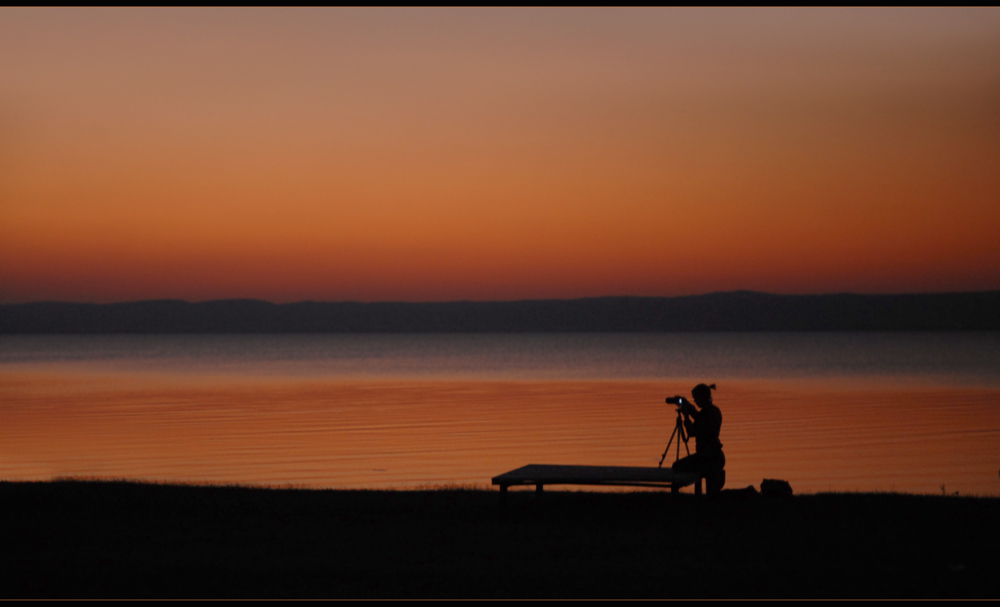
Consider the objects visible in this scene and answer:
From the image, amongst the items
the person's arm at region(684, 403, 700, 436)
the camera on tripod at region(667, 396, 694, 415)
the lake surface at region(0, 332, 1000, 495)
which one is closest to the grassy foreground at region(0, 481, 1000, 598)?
the person's arm at region(684, 403, 700, 436)

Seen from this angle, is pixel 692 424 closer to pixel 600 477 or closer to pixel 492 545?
pixel 600 477

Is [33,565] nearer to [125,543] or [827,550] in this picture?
[125,543]

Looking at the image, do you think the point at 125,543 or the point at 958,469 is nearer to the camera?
the point at 125,543

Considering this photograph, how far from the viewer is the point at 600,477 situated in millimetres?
10219

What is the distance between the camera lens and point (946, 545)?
8234mm

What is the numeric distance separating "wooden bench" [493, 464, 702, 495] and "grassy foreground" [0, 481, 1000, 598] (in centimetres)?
29

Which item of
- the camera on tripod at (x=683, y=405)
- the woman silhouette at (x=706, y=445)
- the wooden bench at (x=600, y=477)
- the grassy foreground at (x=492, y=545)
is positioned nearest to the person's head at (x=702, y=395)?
the woman silhouette at (x=706, y=445)

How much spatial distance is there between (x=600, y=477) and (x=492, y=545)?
6.46 feet

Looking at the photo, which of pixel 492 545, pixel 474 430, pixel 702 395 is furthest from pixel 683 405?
pixel 474 430

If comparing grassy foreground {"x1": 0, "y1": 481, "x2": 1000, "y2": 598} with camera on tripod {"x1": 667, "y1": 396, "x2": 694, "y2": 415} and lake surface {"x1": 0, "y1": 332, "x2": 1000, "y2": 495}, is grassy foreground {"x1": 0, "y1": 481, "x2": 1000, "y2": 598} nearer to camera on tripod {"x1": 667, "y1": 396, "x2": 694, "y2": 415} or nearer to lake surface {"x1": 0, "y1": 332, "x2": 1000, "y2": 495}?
camera on tripod {"x1": 667, "y1": 396, "x2": 694, "y2": 415}

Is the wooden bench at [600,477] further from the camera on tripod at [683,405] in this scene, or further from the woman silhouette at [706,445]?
the camera on tripod at [683,405]

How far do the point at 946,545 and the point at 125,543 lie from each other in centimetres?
700

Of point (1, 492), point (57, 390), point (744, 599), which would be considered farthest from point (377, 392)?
point (744, 599)

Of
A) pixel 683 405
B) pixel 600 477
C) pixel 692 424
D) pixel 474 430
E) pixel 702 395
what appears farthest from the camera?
pixel 474 430
